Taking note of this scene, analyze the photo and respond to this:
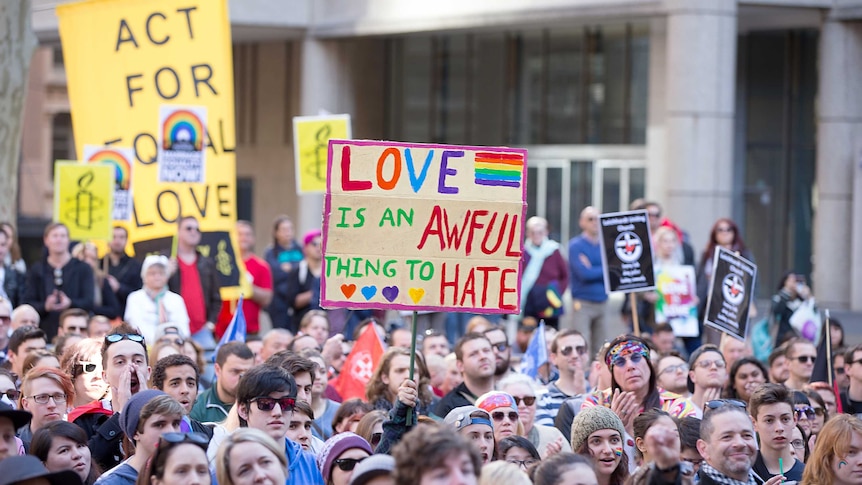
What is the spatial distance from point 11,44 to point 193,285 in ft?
11.7

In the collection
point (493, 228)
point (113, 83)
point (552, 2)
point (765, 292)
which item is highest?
point (552, 2)

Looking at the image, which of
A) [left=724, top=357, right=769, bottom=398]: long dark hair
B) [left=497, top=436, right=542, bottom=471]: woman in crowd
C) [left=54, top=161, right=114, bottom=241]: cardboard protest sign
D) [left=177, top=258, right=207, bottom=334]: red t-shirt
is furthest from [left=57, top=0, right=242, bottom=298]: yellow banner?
[left=497, top=436, right=542, bottom=471]: woman in crowd

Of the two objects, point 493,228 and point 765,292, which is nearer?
point 493,228

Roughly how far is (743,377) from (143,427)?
5.04 m

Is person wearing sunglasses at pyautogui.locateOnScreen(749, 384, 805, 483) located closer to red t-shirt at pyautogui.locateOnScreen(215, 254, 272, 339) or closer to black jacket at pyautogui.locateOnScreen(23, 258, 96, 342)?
black jacket at pyautogui.locateOnScreen(23, 258, 96, 342)

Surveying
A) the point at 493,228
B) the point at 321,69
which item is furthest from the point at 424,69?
the point at 493,228

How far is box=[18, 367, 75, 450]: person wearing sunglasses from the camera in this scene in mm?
7582

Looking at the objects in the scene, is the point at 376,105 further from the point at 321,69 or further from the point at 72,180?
the point at 72,180

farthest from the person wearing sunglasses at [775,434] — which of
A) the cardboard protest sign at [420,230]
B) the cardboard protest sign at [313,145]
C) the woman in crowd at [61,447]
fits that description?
the cardboard protest sign at [313,145]

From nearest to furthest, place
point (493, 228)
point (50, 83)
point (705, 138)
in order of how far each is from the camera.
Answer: point (493, 228), point (705, 138), point (50, 83)

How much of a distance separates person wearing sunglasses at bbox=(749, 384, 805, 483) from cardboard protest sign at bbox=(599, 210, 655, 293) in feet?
18.0

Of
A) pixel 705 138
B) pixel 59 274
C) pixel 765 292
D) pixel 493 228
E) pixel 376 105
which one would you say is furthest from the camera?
Result: pixel 376 105

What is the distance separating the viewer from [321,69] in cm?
2691

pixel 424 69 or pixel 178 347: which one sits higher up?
pixel 424 69
